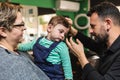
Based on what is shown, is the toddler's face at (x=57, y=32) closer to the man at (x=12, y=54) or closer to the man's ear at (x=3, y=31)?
the man at (x=12, y=54)

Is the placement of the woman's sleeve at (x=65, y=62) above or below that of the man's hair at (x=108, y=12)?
below

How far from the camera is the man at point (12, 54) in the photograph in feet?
4.81

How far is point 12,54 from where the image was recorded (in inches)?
60.7

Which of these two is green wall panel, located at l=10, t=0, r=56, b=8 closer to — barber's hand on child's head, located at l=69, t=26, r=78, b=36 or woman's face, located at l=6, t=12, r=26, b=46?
barber's hand on child's head, located at l=69, t=26, r=78, b=36

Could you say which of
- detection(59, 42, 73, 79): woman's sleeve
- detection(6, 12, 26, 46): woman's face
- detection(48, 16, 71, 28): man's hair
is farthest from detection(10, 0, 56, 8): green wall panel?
detection(6, 12, 26, 46): woman's face

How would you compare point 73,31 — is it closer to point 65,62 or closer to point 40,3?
point 65,62

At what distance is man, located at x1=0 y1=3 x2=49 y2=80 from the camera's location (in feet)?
4.81

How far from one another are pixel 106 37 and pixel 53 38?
605mm

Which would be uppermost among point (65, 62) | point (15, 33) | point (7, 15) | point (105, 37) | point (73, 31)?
point (7, 15)

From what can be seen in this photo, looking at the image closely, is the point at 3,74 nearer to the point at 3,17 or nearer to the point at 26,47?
the point at 3,17

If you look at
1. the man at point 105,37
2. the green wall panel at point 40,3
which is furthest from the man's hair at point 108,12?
the green wall panel at point 40,3

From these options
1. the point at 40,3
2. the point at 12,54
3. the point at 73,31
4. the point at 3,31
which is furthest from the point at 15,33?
the point at 40,3

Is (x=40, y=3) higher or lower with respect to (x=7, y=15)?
lower

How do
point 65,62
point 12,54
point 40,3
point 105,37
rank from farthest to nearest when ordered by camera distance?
1. point 40,3
2. point 65,62
3. point 105,37
4. point 12,54
